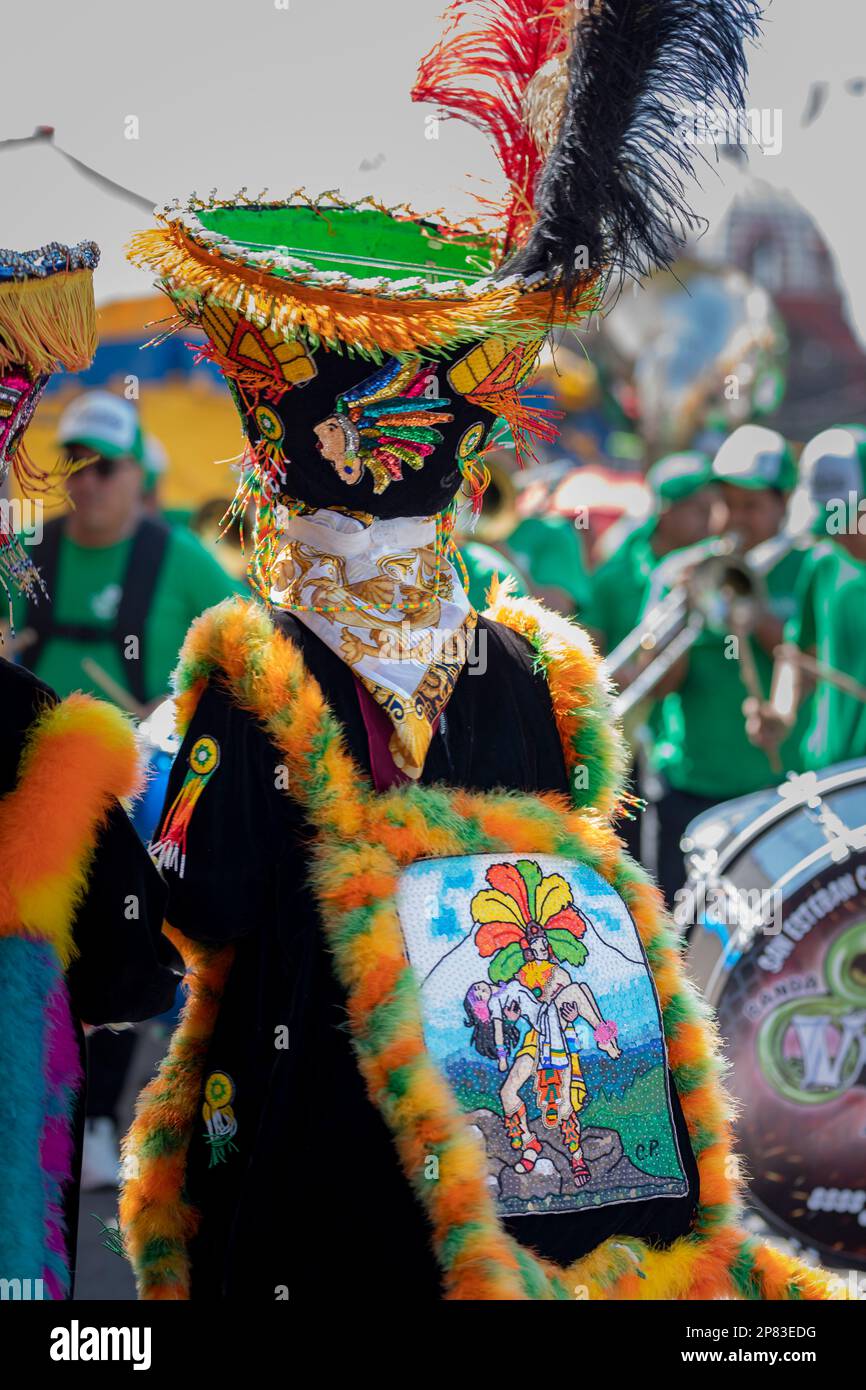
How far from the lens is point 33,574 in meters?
2.46

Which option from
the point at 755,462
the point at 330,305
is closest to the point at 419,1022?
the point at 330,305

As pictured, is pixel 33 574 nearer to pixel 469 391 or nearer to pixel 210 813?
pixel 210 813

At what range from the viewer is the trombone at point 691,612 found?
19.1 ft

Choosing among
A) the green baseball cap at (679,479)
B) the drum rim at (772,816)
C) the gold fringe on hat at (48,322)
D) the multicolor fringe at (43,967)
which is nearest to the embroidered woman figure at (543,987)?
the multicolor fringe at (43,967)

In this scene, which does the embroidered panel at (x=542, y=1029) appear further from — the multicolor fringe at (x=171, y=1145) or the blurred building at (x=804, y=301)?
the blurred building at (x=804, y=301)

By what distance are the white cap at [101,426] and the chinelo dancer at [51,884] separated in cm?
300

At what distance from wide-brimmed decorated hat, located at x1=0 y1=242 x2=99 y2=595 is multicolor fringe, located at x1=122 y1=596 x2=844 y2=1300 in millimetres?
399

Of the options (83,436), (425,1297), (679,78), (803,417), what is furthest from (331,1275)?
(803,417)

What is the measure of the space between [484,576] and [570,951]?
2.39m

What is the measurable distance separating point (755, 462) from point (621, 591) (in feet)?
2.36

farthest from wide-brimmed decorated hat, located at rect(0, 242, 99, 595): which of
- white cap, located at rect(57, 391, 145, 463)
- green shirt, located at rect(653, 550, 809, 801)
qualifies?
green shirt, located at rect(653, 550, 809, 801)

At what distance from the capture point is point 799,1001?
429cm

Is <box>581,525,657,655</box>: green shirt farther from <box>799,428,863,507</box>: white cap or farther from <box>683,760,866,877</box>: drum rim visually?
<box>683,760,866,877</box>: drum rim

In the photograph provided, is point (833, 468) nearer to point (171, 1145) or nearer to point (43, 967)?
point (171, 1145)
